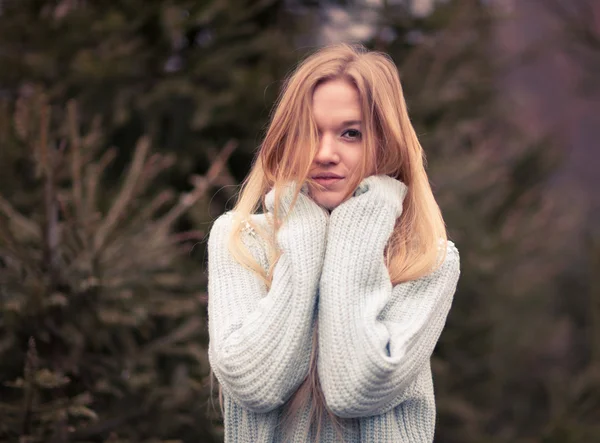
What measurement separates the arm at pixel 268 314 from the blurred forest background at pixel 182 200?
3.53ft

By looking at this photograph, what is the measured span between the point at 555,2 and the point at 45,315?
8.44 metres

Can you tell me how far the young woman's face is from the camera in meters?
2.41

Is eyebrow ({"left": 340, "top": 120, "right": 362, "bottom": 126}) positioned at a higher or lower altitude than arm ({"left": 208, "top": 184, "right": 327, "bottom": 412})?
higher

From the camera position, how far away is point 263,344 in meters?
2.22

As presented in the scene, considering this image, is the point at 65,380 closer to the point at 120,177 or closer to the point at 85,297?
the point at 85,297

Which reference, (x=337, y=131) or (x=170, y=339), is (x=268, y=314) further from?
(x=170, y=339)

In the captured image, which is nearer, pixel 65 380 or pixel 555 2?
pixel 65 380

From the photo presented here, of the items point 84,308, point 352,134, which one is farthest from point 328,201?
point 84,308

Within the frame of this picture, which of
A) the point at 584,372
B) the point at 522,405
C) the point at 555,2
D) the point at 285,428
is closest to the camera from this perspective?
the point at 285,428

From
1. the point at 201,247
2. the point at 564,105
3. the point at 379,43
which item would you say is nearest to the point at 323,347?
the point at 201,247

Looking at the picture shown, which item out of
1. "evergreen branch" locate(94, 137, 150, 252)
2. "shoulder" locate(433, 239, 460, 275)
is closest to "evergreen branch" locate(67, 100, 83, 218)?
"evergreen branch" locate(94, 137, 150, 252)

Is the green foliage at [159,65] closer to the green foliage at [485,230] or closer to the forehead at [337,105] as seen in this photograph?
the green foliage at [485,230]

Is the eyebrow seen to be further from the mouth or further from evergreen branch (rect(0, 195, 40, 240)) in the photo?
evergreen branch (rect(0, 195, 40, 240))

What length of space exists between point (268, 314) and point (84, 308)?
6.00 feet
